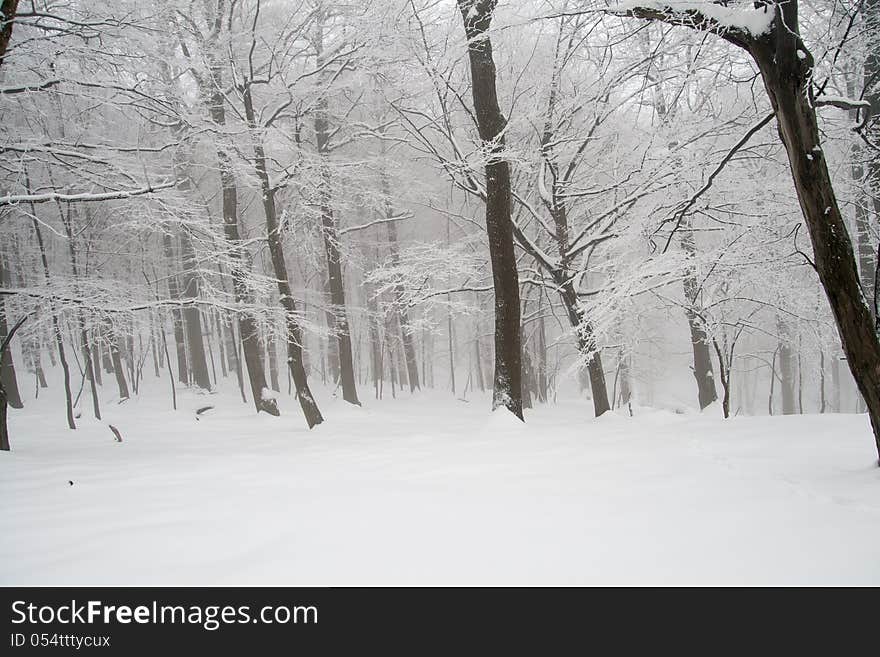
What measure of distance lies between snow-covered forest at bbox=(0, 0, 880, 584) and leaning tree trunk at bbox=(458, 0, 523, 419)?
5cm

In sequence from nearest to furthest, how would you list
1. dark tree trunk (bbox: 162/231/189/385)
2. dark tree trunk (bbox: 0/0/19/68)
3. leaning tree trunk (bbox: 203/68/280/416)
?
dark tree trunk (bbox: 0/0/19/68)
leaning tree trunk (bbox: 203/68/280/416)
dark tree trunk (bbox: 162/231/189/385)

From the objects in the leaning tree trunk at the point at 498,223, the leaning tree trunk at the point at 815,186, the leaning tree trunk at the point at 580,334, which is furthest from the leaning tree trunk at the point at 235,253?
the leaning tree trunk at the point at 815,186

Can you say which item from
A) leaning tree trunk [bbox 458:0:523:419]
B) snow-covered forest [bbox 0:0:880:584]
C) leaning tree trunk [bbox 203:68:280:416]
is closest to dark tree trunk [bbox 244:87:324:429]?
snow-covered forest [bbox 0:0:880:584]

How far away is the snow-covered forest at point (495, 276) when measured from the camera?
2.38 metres

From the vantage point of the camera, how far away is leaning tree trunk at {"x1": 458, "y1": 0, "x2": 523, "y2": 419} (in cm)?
662

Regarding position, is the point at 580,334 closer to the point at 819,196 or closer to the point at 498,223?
the point at 498,223

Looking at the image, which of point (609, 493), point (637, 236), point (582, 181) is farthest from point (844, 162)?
point (609, 493)

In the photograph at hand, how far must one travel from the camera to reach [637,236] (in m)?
7.03

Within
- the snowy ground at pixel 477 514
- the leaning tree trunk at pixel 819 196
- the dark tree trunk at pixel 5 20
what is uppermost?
the dark tree trunk at pixel 5 20

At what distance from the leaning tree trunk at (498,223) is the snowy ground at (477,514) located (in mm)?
1633

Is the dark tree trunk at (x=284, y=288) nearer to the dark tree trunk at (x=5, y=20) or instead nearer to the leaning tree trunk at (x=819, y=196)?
the dark tree trunk at (x=5, y=20)

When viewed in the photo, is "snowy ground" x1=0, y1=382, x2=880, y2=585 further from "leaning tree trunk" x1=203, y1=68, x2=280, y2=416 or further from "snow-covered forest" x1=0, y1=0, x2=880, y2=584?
"leaning tree trunk" x1=203, y1=68, x2=280, y2=416

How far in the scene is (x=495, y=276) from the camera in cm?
678

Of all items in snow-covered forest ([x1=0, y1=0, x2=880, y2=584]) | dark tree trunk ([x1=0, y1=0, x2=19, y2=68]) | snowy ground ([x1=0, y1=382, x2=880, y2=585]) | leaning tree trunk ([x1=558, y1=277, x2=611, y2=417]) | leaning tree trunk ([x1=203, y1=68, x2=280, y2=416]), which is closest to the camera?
snowy ground ([x1=0, y1=382, x2=880, y2=585])
